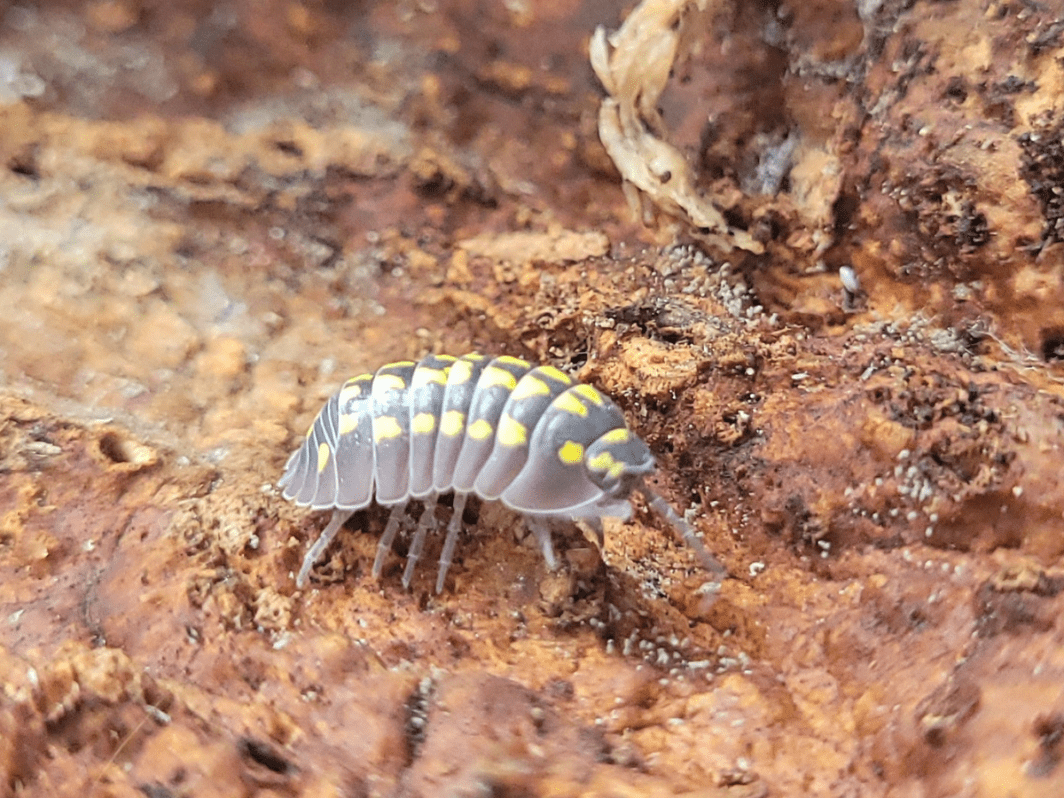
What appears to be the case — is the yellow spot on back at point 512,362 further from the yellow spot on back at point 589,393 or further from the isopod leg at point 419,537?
the isopod leg at point 419,537

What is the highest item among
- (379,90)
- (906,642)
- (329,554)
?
(379,90)

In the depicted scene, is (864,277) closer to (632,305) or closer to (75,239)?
(632,305)

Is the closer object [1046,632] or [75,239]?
[1046,632]

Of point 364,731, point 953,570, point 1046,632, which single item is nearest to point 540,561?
point 364,731

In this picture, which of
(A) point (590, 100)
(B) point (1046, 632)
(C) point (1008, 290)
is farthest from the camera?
(A) point (590, 100)

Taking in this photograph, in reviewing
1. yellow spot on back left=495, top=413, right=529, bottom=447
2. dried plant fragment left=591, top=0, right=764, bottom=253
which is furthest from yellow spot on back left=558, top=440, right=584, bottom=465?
dried plant fragment left=591, top=0, right=764, bottom=253

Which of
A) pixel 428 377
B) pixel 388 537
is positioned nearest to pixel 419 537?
pixel 388 537

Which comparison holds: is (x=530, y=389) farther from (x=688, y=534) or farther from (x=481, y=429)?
(x=688, y=534)
